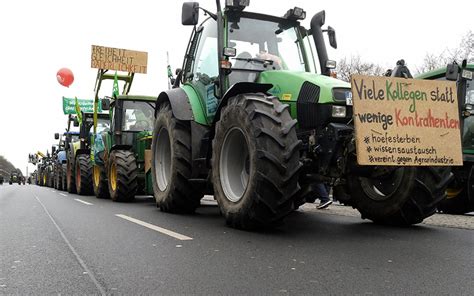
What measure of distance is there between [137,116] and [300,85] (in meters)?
7.00

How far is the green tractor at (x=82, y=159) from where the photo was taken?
47.2 ft

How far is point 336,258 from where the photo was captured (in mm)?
3809

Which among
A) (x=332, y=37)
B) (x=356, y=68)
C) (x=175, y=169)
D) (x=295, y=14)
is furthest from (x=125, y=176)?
(x=356, y=68)

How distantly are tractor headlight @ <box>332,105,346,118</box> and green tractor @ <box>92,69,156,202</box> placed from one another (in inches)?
191

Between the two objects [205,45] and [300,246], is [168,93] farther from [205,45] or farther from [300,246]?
[300,246]

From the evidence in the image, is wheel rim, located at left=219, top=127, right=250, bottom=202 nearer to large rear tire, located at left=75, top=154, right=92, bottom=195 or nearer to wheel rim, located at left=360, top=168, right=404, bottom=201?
wheel rim, located at left=360, top=168, right=404, bottom=201

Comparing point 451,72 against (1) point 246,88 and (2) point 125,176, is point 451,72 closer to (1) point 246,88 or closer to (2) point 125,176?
(1) point 246,88

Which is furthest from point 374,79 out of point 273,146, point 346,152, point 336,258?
point 336,258

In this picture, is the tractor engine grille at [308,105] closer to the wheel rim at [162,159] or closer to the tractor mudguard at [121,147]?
the wheel rim at [162,159]

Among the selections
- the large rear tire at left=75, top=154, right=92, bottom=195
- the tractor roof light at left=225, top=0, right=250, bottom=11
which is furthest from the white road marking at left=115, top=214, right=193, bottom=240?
the large rear tire at left=75, top=154, right=92, bottom=195

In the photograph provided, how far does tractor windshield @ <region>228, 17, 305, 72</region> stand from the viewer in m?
6.19

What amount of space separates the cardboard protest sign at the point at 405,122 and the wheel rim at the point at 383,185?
26.5 inches

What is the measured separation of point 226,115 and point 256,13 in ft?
6.35

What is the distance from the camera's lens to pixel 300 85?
5336 millimetres
